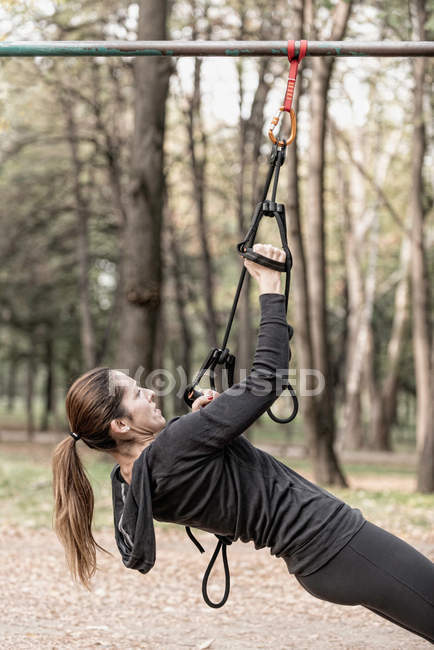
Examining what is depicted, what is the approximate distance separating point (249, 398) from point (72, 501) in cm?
91

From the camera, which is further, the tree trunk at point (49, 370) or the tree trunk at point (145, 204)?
the tree trunk at point (49, 370)

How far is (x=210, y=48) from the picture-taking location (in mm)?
3760

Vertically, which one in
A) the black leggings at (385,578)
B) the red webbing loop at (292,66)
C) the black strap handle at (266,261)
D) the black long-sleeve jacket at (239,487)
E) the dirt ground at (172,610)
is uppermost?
the red webbing loop at (292,66)

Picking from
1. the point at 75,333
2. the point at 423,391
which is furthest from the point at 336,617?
the point at 75,333

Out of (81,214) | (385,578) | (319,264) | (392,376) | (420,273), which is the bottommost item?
(392,376)

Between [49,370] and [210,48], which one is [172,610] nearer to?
[210,48]

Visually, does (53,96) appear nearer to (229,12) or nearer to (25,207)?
(25,207)

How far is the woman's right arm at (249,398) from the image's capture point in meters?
2.72

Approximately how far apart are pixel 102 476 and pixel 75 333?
1397 cm

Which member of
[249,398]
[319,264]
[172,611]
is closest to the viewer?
[249,398]

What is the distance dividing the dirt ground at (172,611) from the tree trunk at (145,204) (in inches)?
154

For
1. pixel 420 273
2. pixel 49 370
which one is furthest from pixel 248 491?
pixel 49 370

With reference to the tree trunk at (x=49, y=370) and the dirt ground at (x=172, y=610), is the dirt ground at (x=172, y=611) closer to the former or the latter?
the dirt ground at (x=172, y=610)

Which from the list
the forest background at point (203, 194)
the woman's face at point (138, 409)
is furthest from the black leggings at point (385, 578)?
the forest background at point (203, 194)
